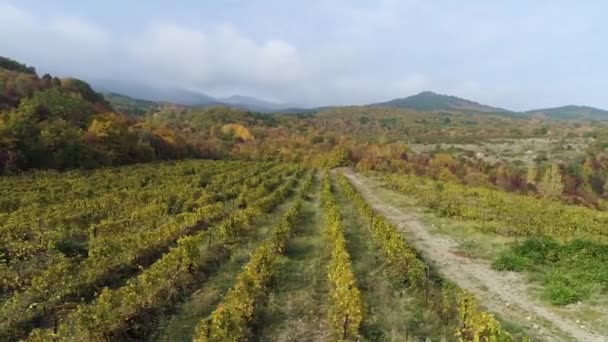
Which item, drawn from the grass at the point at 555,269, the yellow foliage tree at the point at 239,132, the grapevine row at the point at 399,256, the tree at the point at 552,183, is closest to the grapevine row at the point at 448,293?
the grapevine row at the point at 399,256

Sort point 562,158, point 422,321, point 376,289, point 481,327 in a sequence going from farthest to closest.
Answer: point 562,158
point 376,289
point 422,321
point 481,327

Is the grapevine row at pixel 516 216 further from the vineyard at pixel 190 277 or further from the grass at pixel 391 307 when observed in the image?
the grass at pixel 391 307

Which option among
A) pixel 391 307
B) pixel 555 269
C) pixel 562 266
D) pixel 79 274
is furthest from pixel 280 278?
pixel 562 266

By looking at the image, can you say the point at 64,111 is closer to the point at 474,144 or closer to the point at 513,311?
the point at 513,311

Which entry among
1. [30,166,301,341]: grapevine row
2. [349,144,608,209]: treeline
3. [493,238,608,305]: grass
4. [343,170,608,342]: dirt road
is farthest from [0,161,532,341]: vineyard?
[349,144,608,209]: treeline

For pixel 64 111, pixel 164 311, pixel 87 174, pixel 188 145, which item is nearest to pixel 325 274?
pixel 164 311
